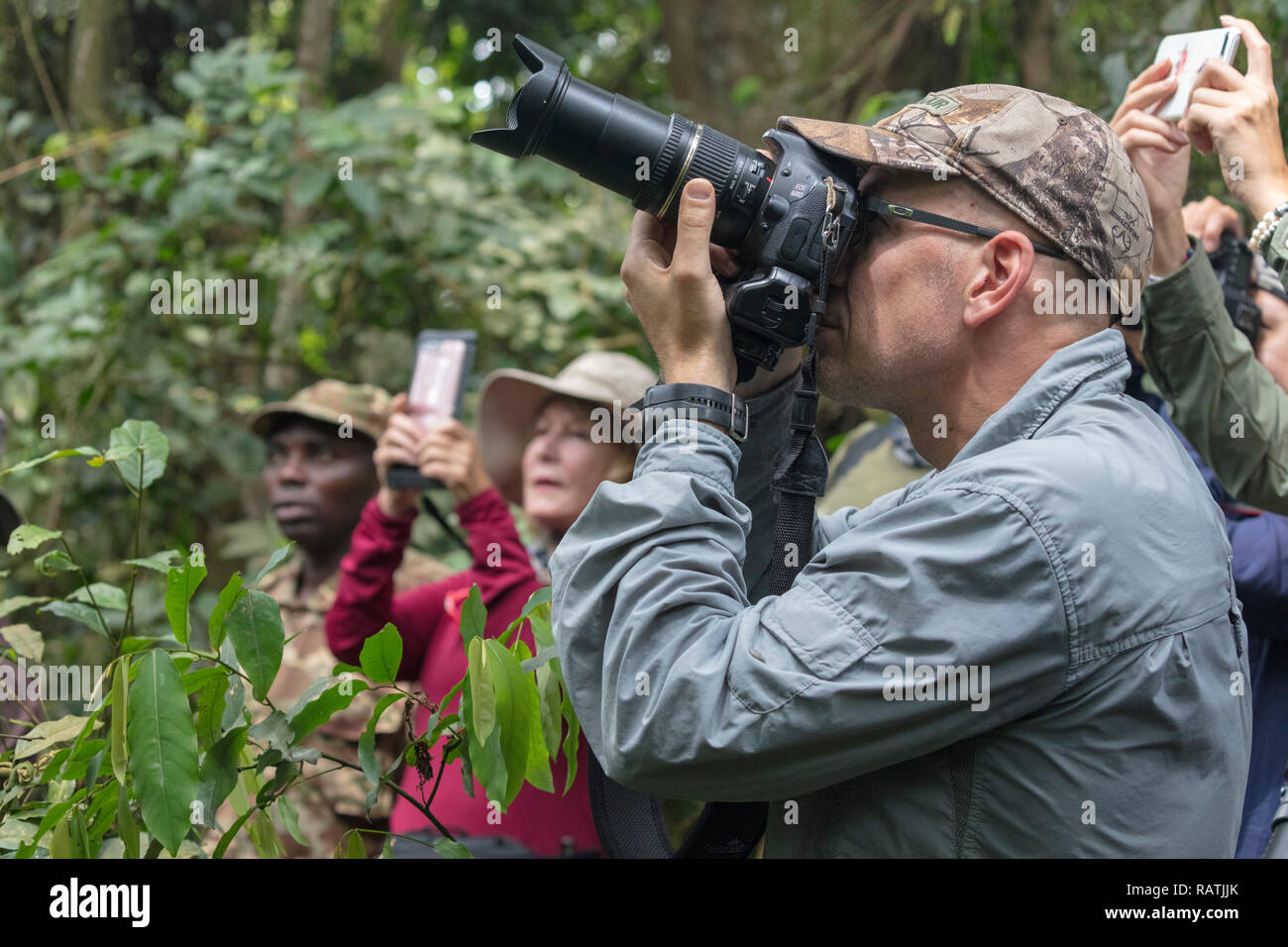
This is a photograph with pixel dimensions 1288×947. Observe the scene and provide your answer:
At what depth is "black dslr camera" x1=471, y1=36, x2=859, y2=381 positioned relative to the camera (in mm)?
1514

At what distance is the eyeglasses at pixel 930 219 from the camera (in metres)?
1.46

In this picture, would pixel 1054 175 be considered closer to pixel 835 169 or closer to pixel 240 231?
pixel 835 169

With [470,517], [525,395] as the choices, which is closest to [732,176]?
[470,517]

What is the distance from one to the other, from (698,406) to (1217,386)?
48.1 inches

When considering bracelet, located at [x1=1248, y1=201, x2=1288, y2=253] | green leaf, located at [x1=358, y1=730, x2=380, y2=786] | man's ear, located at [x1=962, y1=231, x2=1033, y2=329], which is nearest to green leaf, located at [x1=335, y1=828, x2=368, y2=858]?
green leaf, located at [x1=358, y1=730, x2=380, y2=786]

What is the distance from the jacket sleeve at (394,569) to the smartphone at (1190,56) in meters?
1.70

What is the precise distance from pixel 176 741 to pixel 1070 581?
956mm

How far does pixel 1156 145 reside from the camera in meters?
2.13

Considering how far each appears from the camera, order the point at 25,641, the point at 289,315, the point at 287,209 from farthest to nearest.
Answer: the point at 287,209 → the point at 289,315 → the point at 25,641

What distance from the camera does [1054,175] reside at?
1450 millimetres

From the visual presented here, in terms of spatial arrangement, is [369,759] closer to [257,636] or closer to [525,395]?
[257,636]

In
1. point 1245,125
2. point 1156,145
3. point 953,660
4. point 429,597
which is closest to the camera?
point 953,660

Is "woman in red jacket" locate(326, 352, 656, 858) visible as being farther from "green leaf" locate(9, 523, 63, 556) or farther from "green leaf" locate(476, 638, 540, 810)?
"green leaf" locate(476, 638, 540, 810)

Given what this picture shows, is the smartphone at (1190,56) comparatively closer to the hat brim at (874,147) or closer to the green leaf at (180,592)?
the hat brim at (874,147)
